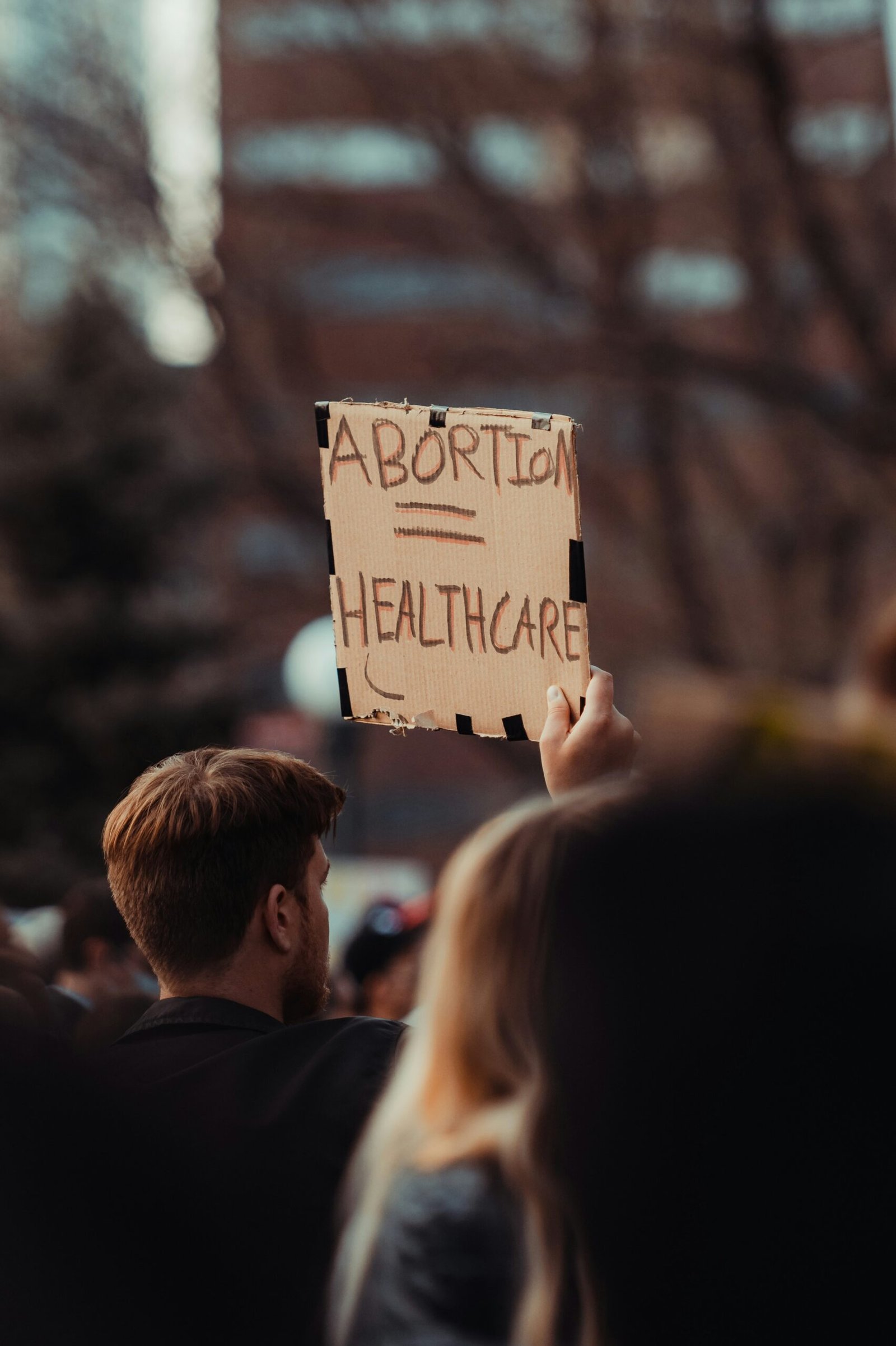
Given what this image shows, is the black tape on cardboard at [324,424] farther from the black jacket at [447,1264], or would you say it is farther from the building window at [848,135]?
the building window at [848,135]

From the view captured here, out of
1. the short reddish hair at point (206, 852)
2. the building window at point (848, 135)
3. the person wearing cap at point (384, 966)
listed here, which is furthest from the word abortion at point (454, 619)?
the building window at point (848, 135)

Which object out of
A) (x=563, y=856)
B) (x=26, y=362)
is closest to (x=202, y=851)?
(x=563, y=856)

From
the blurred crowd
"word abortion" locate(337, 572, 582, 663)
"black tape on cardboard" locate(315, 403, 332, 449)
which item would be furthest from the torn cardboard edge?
the blurred crowd

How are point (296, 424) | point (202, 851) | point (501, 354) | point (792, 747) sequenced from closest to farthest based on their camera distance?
point (792, 747), point (202, 851), point (501, 354), point (296, 424)

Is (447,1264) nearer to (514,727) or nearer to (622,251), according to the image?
(514,727)

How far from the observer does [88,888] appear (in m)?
4.77

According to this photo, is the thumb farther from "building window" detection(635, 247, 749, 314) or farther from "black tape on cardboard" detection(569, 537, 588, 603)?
"building window" detection(635, 247, 749, 314)

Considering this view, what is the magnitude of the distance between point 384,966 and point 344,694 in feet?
9.42

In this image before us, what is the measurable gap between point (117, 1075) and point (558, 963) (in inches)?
32.0

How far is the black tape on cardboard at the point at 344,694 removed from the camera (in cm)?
260

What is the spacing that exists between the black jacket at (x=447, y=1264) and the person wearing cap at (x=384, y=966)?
144 inches

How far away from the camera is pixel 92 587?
14.0 metres

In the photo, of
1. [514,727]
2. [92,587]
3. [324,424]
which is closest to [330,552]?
[324,424]

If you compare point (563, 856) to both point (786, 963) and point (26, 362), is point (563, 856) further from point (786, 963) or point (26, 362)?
point (26, 362)
